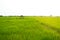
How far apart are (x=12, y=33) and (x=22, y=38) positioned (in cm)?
241

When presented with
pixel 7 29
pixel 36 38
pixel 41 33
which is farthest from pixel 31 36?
pixel 7 29

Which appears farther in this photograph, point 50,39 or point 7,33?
point 7,33

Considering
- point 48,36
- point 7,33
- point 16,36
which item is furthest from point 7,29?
point 48,36

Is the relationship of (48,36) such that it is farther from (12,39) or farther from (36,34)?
(12,39)

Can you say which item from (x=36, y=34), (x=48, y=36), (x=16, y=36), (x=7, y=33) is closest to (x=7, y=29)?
(x=7, y=33)

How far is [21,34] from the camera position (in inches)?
892

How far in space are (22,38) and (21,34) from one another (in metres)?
1.75

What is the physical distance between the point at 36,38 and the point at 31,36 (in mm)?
1020

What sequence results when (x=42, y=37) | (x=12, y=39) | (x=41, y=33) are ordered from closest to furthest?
(x=12, y=39) < (x=42, y=37) < (x=41, y=33)

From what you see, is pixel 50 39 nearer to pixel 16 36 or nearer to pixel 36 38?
pixel 36 38

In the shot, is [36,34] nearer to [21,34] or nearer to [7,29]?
[21,34]

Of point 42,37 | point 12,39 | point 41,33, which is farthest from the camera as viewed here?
point 41,33

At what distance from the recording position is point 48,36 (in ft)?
72.7

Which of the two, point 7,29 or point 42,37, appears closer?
point 42,37
